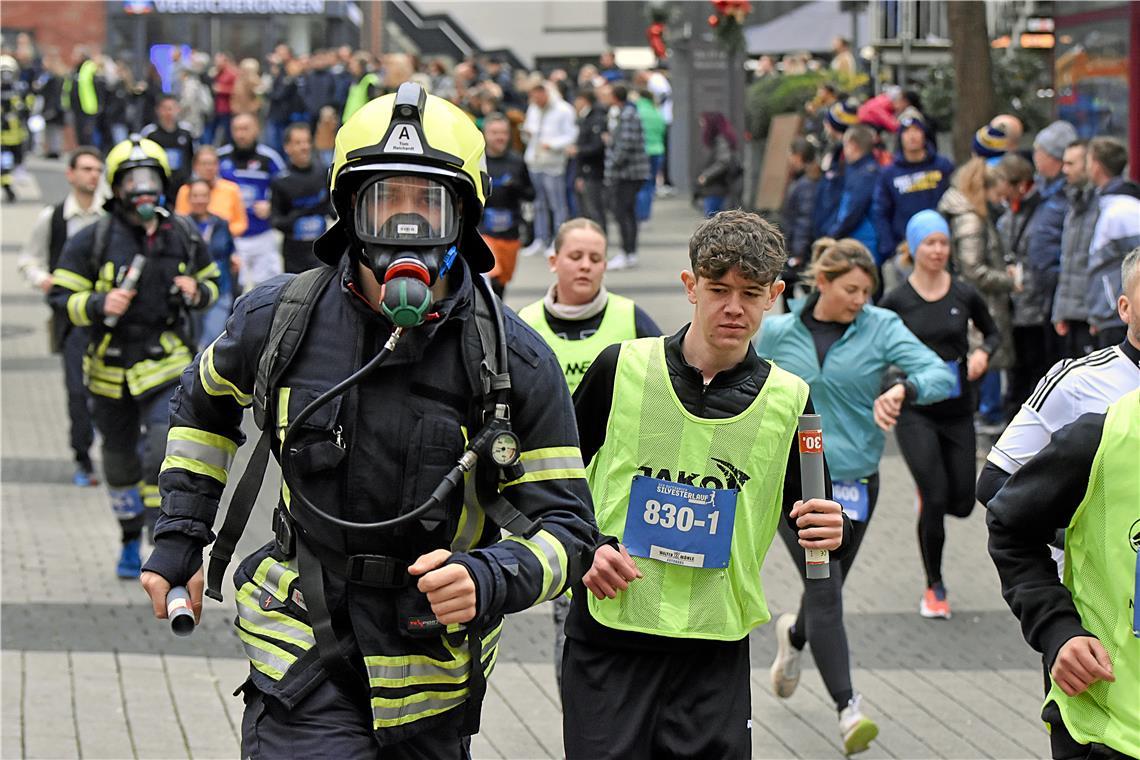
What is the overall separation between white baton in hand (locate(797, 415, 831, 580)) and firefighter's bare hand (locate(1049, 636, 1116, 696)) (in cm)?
83

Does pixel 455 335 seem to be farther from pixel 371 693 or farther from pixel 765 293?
pixel 765 293

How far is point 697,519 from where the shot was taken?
4.53 metres

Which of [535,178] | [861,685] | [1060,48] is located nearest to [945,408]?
[861,685]

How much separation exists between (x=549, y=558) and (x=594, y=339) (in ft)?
9.63

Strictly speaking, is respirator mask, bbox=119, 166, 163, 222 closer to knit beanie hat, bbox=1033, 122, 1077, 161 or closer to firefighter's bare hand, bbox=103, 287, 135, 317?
firefighter's bare hand, bbox=103, 287, 135, 317

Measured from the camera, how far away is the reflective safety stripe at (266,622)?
3.63 metres

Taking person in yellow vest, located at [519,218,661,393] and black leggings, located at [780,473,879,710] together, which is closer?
black leggings, located at [780,473,879,710]

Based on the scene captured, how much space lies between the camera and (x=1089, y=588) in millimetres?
3734

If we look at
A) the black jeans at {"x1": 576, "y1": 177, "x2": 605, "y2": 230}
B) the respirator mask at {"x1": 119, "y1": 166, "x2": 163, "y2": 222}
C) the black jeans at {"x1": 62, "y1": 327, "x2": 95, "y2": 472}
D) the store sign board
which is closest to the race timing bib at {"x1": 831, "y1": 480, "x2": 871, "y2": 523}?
the respirator mask at {"x1": 119, "y1": 166, "x2": 163, "y2": 222}

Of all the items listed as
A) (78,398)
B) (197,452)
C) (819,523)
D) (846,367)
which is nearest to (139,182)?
(78,398)

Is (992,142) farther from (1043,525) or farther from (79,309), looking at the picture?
(1043,525)

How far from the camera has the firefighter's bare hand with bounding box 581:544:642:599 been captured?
416cm

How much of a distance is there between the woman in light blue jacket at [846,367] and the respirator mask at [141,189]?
3.45 meters

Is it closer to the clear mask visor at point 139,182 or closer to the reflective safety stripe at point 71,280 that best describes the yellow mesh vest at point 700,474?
the clear mask visor at point 139,182
